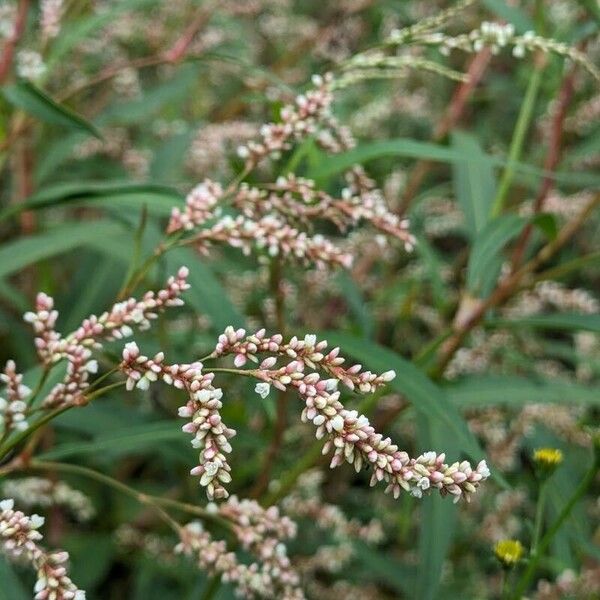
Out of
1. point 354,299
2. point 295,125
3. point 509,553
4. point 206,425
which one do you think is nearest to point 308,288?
point 354,299

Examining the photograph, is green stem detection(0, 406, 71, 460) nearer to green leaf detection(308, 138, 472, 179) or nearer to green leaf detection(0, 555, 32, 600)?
green leaf detection(0, 555, 32, 600)

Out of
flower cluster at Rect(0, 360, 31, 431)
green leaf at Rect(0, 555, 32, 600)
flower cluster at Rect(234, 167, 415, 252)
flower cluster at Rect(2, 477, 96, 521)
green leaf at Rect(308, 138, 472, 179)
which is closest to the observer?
flower cluster at Rect(0, 360, 31, 431)

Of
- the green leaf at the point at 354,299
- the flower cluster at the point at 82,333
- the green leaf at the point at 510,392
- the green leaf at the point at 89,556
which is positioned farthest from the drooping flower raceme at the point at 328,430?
the green leaf at the point at 89,556

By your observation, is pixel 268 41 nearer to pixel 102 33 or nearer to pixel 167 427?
pixel 102 33

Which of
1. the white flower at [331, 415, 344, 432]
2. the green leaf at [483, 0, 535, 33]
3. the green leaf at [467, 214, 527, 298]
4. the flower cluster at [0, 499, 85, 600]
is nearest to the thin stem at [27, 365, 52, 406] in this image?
the flower cluster at [0, 499, 85, 600]

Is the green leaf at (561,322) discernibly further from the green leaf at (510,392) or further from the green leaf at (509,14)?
the green leaf at (509,14)

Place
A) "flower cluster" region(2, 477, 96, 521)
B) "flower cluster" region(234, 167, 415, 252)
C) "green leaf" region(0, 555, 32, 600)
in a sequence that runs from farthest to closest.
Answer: "flower cluster" region(2, 477, 96, 521) → "flower cluster" region(234, 167, 415, 252) → "green leaf" region(0, 555, 32, 600)
